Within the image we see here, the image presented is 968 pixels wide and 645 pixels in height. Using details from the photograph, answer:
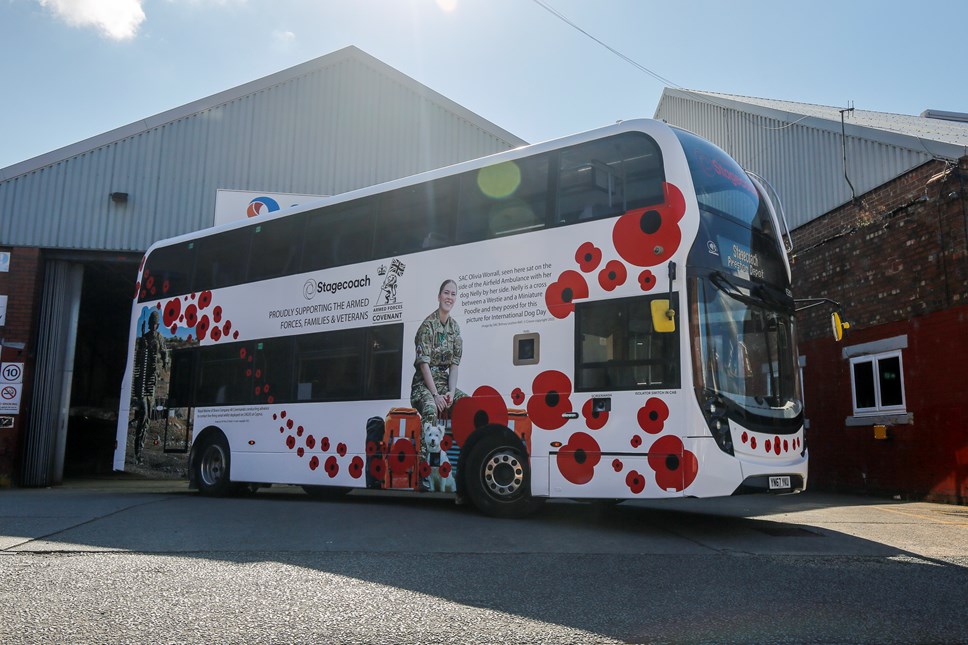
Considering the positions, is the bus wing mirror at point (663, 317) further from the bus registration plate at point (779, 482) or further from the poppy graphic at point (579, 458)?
the bus registration plate at point (779, 482)

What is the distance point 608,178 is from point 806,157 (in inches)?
435

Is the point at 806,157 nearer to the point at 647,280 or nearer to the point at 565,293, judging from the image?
the point at 565,293

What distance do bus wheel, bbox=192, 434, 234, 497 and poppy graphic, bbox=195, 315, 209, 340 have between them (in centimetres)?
158

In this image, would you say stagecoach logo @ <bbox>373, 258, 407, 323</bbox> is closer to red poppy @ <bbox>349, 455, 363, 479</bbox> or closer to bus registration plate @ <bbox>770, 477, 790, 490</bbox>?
red poppy @ <bbox>349, 455, 363, 479</bbox>

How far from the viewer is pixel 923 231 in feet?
40.8

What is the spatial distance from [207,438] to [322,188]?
741cm

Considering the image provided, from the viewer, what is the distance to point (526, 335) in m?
8.90

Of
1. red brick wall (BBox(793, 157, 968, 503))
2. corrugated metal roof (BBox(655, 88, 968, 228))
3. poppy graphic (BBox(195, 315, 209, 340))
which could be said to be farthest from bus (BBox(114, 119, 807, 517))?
corrugated metal roof (BBox(655, 88, 968, 228))

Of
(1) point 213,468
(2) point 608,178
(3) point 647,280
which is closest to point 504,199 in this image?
(2) point 608,178

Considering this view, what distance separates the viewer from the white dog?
9469 mm

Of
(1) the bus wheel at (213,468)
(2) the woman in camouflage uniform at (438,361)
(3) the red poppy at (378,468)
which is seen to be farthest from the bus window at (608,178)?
(1) the bus wheel at (213,468)

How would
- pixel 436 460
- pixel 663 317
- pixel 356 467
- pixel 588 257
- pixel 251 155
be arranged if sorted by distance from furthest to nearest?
1. pixel 251 155
2. pixel 356 467
3. pixel 436 460
4. pixel 588 257
5. pixel 663 317

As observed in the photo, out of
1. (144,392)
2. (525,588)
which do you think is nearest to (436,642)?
(525,588)

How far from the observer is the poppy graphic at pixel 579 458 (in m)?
8.16
